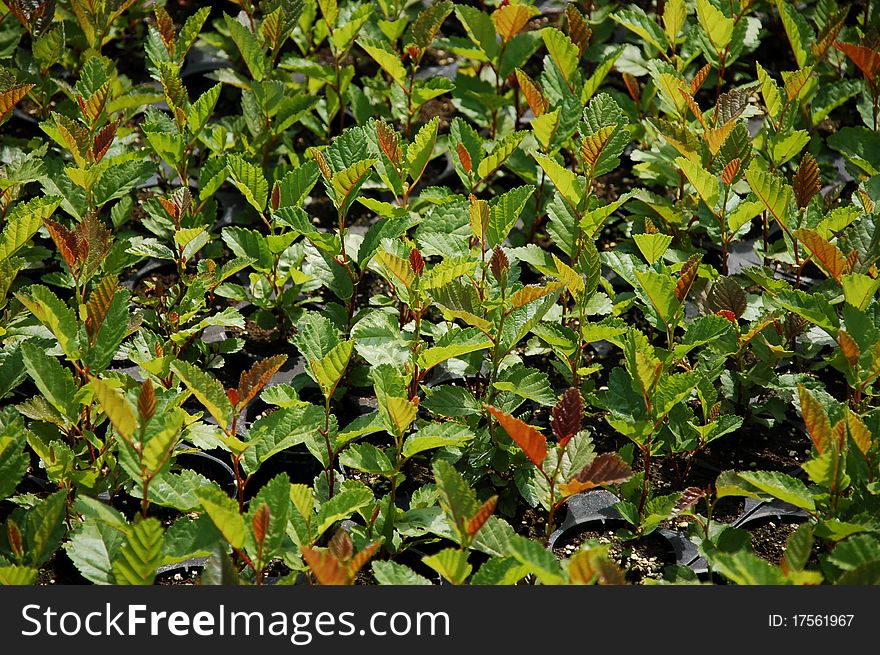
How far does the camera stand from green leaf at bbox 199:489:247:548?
1896mm

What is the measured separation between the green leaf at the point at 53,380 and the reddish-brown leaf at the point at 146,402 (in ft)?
1.00

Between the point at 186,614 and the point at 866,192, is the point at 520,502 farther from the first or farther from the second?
the point at 866,192

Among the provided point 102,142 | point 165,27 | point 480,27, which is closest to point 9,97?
point 102,142

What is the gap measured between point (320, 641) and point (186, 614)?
9.1 inches

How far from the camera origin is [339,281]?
2.75 meters

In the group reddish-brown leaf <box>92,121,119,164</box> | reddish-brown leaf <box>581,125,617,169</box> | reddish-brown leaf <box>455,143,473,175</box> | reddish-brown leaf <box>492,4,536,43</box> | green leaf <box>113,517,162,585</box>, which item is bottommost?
green leaf <box>113,517,162,585</box>

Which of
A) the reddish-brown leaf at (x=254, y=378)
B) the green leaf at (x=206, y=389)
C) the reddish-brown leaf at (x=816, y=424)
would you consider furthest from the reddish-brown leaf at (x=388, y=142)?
the reddish-brown leaf at (x=816, y=424)

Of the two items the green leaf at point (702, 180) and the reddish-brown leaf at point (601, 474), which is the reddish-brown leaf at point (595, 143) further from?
the reddish-brown leaf at point (601, 474)

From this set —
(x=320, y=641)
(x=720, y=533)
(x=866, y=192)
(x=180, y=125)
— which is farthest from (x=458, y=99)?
(x=320, y=641)

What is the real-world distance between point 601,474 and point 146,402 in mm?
829

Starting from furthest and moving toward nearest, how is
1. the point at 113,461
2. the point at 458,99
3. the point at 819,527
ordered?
the point at 458,99 → the point at 113,461 → the point at 819,527

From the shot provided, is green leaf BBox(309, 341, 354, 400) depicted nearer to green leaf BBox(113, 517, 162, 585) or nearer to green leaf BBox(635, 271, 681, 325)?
green leaf BBox(113, 517, 162, 585)

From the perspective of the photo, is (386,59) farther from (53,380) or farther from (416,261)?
(53,380)

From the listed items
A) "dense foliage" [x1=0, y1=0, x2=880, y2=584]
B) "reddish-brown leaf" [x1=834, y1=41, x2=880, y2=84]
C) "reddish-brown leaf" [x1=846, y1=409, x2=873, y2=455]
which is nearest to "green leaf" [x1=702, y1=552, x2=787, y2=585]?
"dense foliage" [x1=0, y1=0, x2=880, y2=584]
